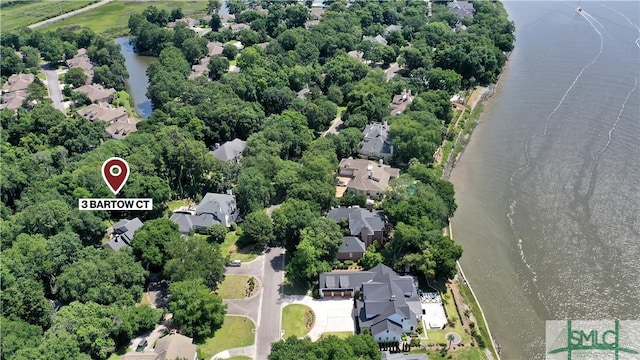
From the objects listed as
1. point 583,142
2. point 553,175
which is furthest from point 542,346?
point 583,142

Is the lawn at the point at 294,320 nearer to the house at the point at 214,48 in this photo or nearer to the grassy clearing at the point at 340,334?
the grassy clearing at the point at 340,334

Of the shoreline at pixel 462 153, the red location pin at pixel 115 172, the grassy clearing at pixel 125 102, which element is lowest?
the grassy clearing at pixel 125 102

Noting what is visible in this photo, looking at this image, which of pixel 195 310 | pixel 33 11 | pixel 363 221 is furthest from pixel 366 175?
pixel 33 11

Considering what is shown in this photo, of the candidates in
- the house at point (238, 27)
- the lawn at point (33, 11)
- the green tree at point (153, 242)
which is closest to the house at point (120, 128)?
the green tree at point (153, 242)

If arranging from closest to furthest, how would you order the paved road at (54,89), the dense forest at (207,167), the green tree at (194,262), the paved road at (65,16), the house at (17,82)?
1. the dense forest at (207,167)
2. the green tree at (194,262)
3. the paved road at (54,89)
4. the house at (17,82)
5. the paved road at (65,16)

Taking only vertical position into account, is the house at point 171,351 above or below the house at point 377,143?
above

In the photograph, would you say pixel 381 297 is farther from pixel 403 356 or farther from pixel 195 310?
pixel 195 310
